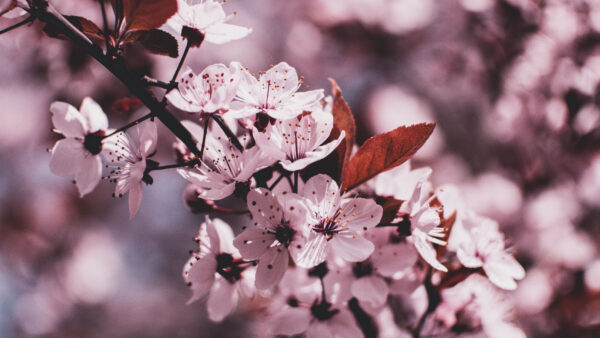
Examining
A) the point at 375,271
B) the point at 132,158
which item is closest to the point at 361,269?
the point at 375,271

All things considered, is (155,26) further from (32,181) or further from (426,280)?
(32,181)

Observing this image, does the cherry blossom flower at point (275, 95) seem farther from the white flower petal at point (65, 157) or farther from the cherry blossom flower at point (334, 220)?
the white flower petal at point (65, 157)

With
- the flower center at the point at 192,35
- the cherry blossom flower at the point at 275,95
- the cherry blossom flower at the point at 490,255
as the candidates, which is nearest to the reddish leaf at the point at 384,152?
the cherry blossom flower at the point at 275,95

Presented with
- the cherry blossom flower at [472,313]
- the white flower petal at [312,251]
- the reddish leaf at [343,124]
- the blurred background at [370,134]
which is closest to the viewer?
the white flower petal at [312,251]

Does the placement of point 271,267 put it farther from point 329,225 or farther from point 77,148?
point 77,148

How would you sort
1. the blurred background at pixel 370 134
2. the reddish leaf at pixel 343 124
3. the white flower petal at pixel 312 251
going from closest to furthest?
1. the white flower petal at pixel 312 251
2. the reddish leaf at pixel 343 124
3. the blurred background at pixel 370 134

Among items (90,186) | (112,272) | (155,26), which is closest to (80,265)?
(112,272)
